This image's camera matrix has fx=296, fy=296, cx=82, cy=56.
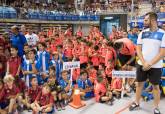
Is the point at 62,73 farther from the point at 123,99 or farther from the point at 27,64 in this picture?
the point at 123,99

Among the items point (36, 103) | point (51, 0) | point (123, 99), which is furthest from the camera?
point (51, 0)

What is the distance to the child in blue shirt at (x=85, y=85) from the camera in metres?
6.79

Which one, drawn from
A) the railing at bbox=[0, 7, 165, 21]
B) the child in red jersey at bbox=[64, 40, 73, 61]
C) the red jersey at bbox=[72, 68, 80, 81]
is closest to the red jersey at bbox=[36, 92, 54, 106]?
the red jersey at bbox=[72, 68, 80, 81]

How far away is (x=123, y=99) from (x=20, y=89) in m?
2.31

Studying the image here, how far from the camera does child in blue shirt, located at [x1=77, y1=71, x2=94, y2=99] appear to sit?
679cm

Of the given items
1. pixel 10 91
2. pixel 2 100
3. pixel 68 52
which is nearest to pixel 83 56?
pixel 68 52

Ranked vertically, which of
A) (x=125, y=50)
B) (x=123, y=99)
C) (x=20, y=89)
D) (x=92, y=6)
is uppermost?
(x=92, y=6)

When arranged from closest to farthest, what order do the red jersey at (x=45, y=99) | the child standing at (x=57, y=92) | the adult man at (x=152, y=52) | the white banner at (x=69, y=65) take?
the adult man at (x=152, y=52)
the red jersey at (x=45, y=99)
the child standing at (x=57, y=92)
the white banner at (x=69, y=65)

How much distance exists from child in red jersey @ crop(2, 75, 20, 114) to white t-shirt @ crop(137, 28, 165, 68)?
2.50 meters

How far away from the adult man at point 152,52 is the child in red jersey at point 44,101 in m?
1.74

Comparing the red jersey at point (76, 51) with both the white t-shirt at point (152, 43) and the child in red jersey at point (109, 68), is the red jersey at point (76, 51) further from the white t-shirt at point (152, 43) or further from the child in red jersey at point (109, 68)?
the white t-shirt at point (152, 43)

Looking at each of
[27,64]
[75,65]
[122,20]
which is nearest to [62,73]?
[75,65]

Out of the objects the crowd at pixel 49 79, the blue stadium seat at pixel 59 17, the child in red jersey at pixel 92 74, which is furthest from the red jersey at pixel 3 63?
the blue stadium seat at pixel 59 17

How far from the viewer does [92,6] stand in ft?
92.7
